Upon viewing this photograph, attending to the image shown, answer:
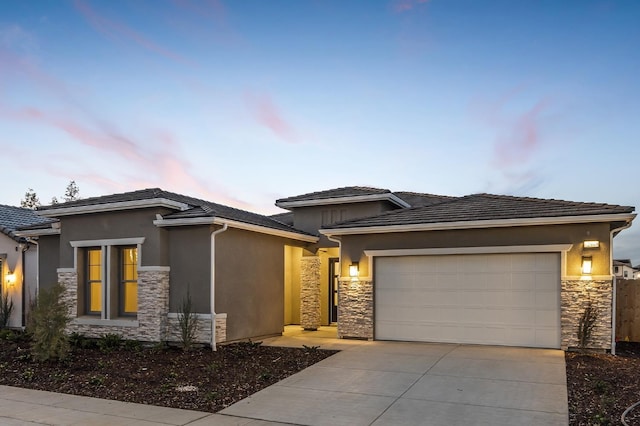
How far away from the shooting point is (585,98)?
13953 mm

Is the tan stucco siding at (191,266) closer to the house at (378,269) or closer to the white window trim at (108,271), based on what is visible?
the house at (378,269)

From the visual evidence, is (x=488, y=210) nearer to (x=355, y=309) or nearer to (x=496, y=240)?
(x=496, y=240)

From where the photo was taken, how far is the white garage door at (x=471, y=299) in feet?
35.1

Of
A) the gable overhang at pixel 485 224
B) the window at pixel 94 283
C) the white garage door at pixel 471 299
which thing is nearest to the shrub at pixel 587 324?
the white garage door at pixel 471 299

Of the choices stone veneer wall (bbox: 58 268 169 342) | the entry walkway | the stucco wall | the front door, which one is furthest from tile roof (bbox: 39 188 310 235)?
the entry walkway

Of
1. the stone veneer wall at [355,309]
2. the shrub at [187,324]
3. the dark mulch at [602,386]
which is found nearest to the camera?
the dark mulch at [602,386]

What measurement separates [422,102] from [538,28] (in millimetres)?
3841

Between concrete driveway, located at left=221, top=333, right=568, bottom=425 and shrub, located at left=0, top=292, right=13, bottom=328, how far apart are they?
436 inches

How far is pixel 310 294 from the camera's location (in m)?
14.4

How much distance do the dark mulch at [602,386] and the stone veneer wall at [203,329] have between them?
23.1ft

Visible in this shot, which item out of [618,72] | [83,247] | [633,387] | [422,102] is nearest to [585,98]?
[618,72]

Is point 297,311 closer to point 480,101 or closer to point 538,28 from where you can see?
point 480,101

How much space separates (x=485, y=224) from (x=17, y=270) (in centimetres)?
1398

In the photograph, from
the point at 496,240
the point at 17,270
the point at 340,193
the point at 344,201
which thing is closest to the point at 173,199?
the point at 344,201
